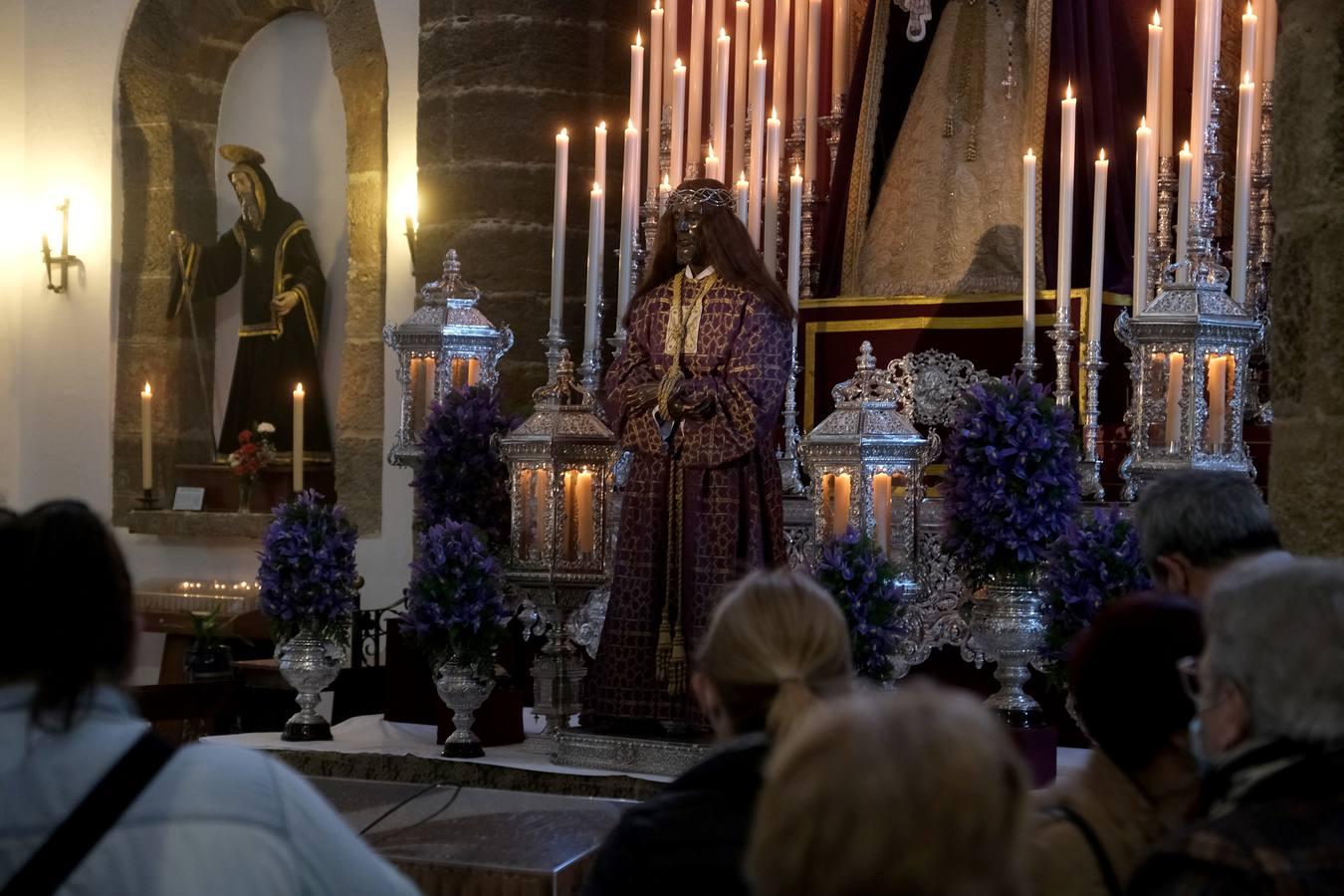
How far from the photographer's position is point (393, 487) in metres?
9.81

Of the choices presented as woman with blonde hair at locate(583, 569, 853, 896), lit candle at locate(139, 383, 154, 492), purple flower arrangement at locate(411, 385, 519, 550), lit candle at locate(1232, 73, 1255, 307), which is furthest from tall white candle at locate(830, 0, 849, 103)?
woman with blonde hair at locate(583, 569, 853, 896)

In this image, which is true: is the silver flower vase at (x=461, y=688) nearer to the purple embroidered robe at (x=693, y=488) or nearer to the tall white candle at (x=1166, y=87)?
the purple embroidered robe at (x=693, y=488)

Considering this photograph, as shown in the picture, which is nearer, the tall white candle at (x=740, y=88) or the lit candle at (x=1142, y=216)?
the lit candle at (x=1142, y=216)

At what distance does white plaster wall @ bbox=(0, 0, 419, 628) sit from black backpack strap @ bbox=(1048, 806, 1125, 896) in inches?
354

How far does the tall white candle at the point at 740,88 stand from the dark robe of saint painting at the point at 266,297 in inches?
116

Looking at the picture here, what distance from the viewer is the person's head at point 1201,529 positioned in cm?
297

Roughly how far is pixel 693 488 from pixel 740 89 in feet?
9.85

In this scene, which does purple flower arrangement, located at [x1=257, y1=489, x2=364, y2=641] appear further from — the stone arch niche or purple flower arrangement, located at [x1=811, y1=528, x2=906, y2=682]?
the stone arch niche

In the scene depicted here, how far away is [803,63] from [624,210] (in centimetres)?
139

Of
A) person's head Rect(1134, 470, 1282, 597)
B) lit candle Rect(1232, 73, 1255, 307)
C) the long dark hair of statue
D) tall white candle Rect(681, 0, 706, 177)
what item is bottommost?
person's head Rect(1134, 470, 1282, 597)

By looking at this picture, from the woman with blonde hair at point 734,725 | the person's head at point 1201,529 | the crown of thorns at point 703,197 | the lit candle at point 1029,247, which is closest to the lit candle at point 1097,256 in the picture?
the lit candle at point 1029,247

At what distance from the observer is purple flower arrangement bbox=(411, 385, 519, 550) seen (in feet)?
21.4

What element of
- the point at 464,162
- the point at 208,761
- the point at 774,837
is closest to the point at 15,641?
the point at 208,761

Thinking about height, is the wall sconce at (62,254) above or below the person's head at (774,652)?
above
